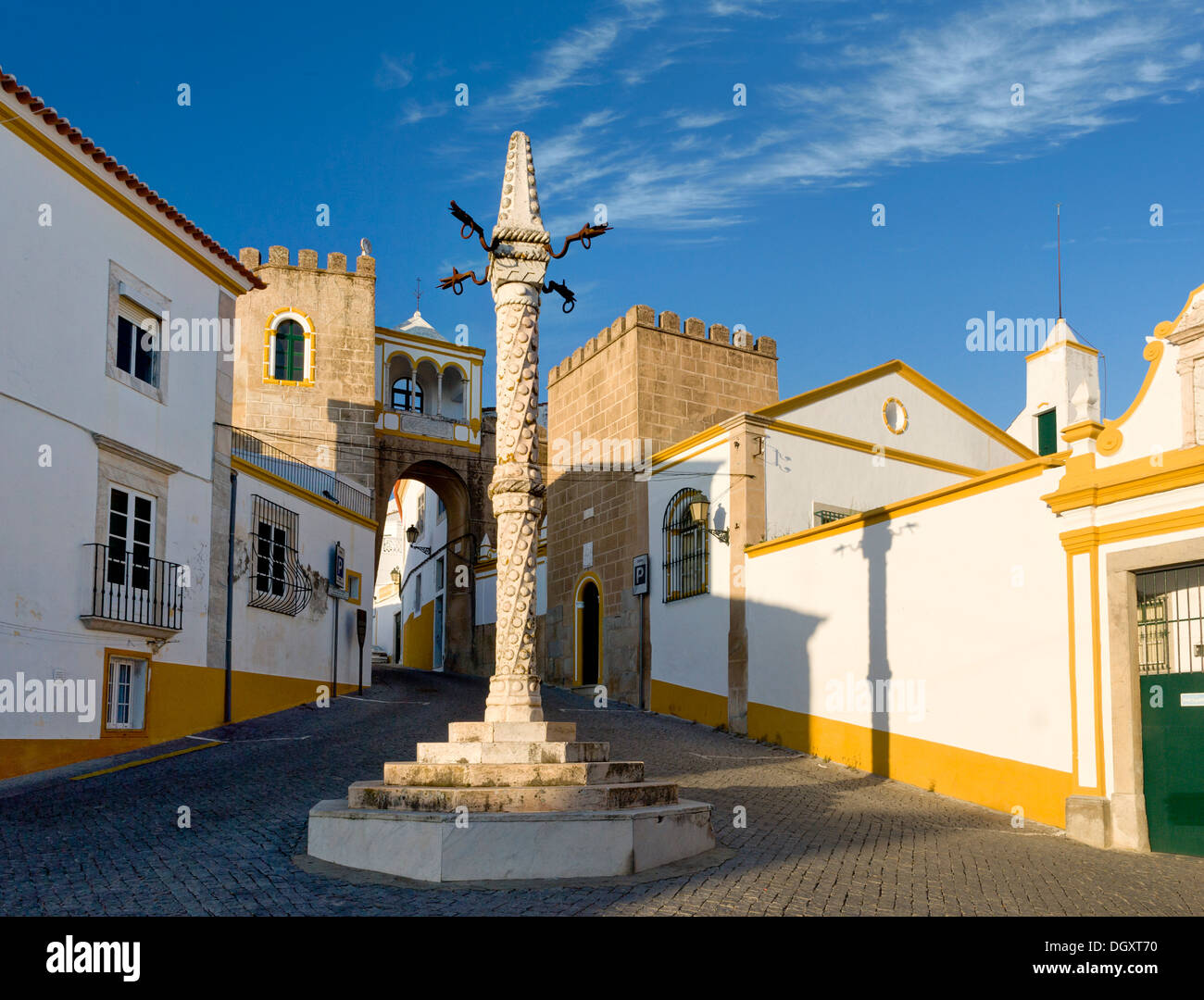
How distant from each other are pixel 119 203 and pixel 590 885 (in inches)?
408

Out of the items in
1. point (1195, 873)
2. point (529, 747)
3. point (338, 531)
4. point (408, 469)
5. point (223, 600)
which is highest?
point (408, 469)

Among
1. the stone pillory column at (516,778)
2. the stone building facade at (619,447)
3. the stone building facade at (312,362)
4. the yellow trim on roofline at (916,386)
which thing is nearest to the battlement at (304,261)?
the stone building facade at (312,362)

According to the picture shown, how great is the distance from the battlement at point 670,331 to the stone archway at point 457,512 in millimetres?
7664

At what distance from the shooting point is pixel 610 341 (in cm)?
2148

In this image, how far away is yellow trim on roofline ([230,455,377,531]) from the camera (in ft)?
52.6

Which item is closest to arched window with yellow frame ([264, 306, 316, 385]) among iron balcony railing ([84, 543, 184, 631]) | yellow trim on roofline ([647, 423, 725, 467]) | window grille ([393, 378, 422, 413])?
window grille ([393, 378, 422, 413])

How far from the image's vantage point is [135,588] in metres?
13.2

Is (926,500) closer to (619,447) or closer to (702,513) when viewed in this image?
(702,513)

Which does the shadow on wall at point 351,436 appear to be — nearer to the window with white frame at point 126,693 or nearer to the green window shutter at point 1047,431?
the window with white frame at point 126,693

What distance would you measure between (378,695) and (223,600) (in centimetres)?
575

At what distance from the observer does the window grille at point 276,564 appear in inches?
648

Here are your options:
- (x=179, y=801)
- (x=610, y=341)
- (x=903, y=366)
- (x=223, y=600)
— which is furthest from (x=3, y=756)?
(x=903, y=366)

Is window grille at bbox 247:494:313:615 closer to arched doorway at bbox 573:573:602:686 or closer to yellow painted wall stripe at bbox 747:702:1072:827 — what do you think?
arched doorway at bbox 573:573:602:686
